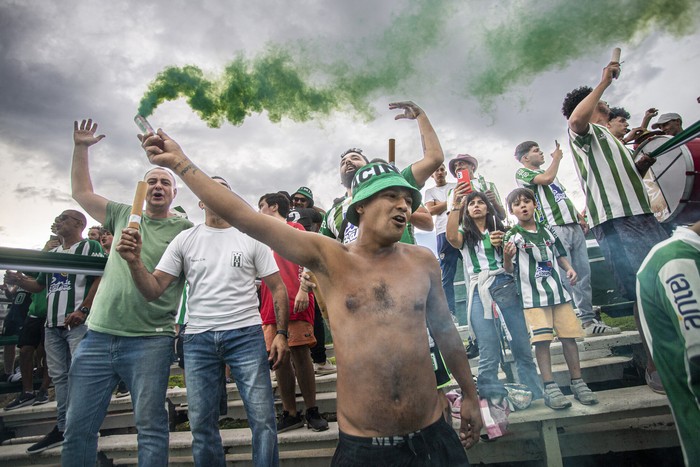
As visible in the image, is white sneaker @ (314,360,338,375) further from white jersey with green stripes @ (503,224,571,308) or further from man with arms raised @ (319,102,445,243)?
white jersey with green stripes @ (503,224,571,308)

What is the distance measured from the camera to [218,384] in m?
3.02

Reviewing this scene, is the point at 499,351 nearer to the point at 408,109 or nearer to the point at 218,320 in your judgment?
the point at 408,109

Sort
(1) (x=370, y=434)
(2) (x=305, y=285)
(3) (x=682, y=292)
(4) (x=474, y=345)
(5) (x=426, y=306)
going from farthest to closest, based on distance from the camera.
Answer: (4) (x=474, y=345)
(2) (x=305, y=285)
(5) (x=426, y=306)
(1) (x=370, y=434)
(3) (x=682, y=292)

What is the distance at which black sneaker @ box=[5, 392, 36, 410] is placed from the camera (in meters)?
5.75

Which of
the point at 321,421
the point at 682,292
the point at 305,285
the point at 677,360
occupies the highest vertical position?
the point at 305,285

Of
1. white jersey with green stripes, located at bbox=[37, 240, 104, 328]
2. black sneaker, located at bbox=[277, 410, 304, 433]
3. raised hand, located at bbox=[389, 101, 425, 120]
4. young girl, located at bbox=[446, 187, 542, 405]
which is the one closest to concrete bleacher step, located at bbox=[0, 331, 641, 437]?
black sneaker, located at bbox=[277, 410, 304, 433]

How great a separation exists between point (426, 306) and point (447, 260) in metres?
3.69

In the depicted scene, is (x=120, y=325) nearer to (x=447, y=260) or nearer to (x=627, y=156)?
(x=447, y=260)

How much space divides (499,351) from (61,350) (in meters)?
5.41

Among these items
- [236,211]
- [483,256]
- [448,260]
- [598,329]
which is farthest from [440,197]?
[236,211]

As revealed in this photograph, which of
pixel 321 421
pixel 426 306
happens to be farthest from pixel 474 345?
pixel 426 306

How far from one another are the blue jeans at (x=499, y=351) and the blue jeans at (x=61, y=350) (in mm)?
4732

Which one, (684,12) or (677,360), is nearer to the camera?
(677,360)

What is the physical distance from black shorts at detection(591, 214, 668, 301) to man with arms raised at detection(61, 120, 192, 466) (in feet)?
12.7
